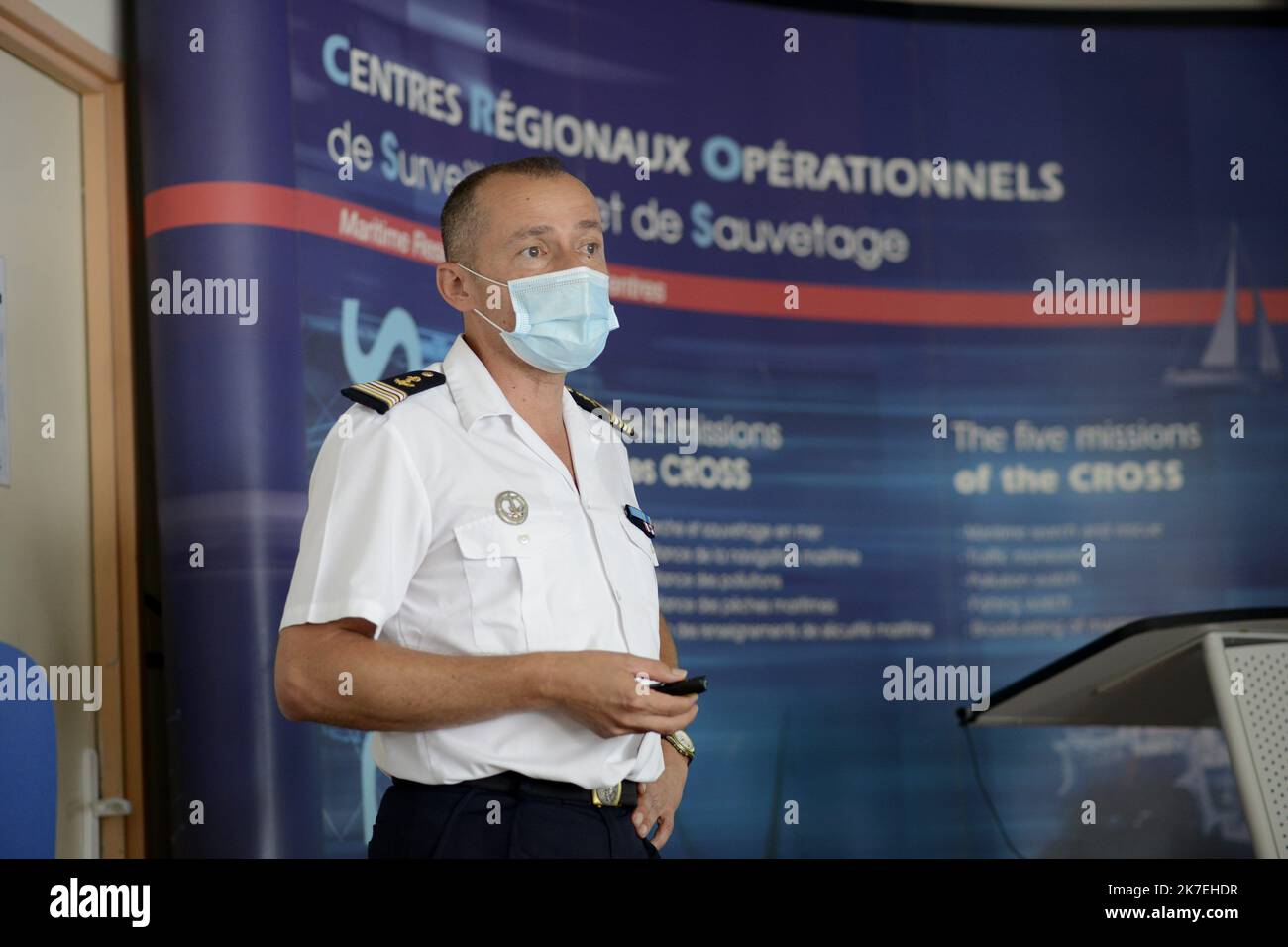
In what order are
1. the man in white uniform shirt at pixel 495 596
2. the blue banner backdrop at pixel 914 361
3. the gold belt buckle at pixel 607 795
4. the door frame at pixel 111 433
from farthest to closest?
the blue banner backdrop at pixel 914 361, the door frame at pixel 111 433, the gold belt buckle at pixel 607 795, the man in white uniform shirt at pixel 495 596

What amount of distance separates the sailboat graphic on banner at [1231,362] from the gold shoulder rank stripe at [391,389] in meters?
3.15

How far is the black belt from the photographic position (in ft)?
6.32

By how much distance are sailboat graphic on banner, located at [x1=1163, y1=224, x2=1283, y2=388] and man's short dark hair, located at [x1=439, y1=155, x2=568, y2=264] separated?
9.75 ft

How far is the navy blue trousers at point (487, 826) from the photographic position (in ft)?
6.20

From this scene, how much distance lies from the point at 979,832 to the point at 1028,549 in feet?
2.93

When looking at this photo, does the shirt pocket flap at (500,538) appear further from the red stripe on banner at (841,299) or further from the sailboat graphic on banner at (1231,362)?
the sailboat graphic on banner at (1231,362)

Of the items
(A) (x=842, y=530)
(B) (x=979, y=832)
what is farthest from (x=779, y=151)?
(B) (x=979, y=832)

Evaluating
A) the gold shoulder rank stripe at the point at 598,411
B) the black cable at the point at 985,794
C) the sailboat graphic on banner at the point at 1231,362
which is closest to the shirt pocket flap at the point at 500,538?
the gold shoulder rank stripe at the point at 598,411

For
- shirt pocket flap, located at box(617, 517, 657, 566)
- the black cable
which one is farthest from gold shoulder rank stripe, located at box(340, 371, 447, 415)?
the black cable

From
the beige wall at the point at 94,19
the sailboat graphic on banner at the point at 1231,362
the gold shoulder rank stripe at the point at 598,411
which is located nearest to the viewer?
the gold shoulder rank stripe at the point at 598,411

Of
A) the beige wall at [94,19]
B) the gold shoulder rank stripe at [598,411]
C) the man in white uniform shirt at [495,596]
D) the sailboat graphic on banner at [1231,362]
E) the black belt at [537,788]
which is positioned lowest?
the black belt at [537,788]

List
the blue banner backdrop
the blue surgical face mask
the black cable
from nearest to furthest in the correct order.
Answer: the blue surgical face mask < the blue banner backdrop < the black cable

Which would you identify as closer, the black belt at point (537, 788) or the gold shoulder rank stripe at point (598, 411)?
the black belt at point (537, 788)

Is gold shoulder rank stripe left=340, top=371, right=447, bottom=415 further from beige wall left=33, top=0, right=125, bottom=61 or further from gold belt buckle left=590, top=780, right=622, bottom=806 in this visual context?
beige wall left=33, top=0, right=125, bottom=61
